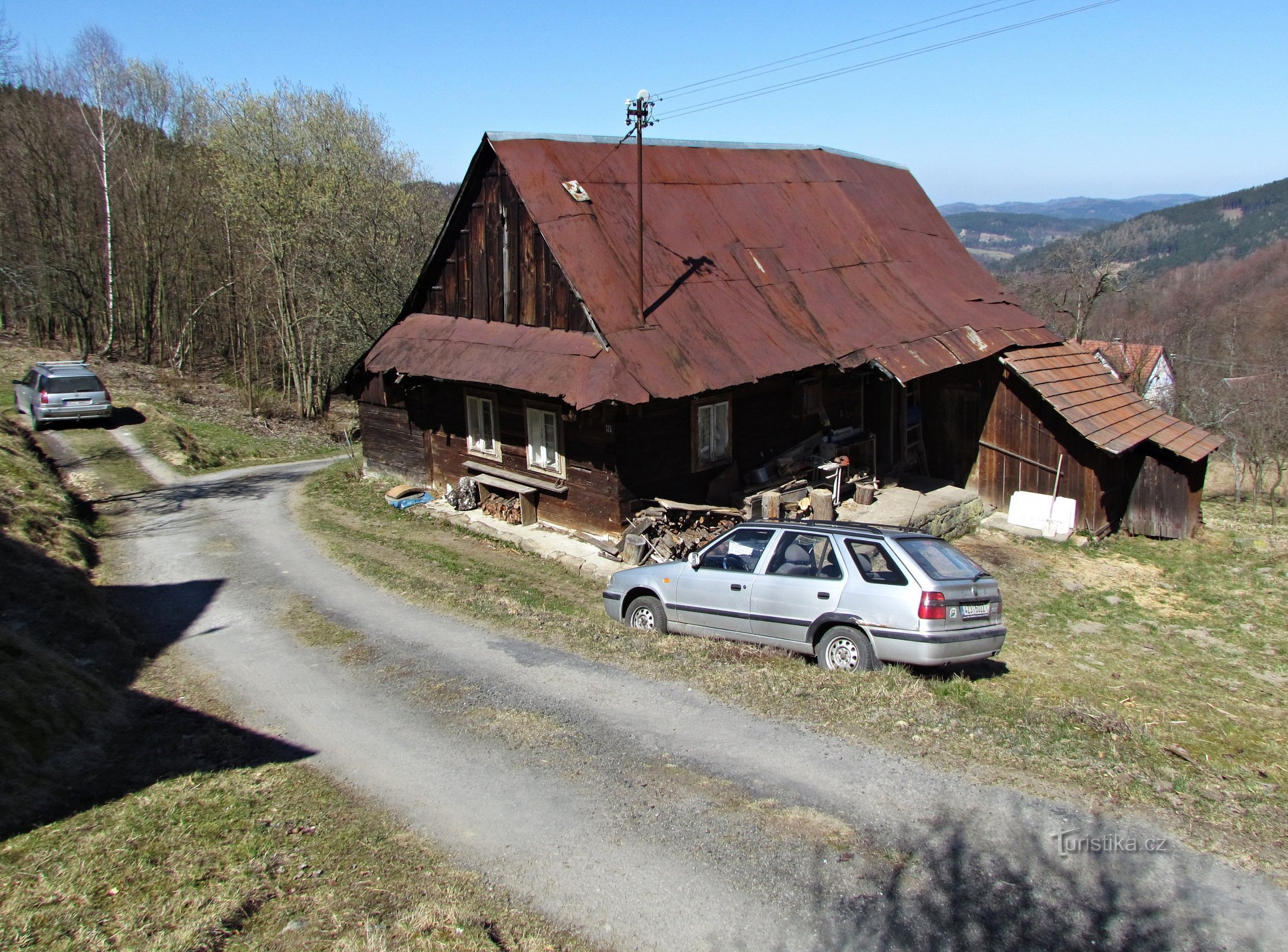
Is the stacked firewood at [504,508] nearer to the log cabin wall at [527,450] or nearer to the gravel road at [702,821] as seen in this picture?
the log cabin wall at [527,450]

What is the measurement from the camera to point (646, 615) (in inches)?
455

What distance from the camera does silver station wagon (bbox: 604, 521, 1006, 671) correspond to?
9234mm

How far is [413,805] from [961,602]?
563 centimetres

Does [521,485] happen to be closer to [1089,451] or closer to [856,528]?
[856,528]

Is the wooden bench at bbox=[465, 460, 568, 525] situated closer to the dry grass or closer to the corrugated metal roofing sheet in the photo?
the corrugated metal roofing sheet

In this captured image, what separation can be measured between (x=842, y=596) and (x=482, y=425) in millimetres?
10290

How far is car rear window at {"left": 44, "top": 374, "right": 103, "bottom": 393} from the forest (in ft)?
26.4

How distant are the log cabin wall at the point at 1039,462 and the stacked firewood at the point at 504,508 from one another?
10.7m

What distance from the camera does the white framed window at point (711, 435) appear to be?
16.6 metres

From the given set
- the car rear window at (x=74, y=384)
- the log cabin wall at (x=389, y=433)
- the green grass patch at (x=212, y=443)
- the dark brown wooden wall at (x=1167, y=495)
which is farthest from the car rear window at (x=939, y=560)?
the car rear window at (x=74, y=384)

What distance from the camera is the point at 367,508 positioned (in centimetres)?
1931

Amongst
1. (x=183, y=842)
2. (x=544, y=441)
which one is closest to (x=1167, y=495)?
(x=544, y=441)

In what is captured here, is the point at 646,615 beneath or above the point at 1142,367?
beneath

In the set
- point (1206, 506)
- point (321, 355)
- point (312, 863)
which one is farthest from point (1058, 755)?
point (321, 355)
